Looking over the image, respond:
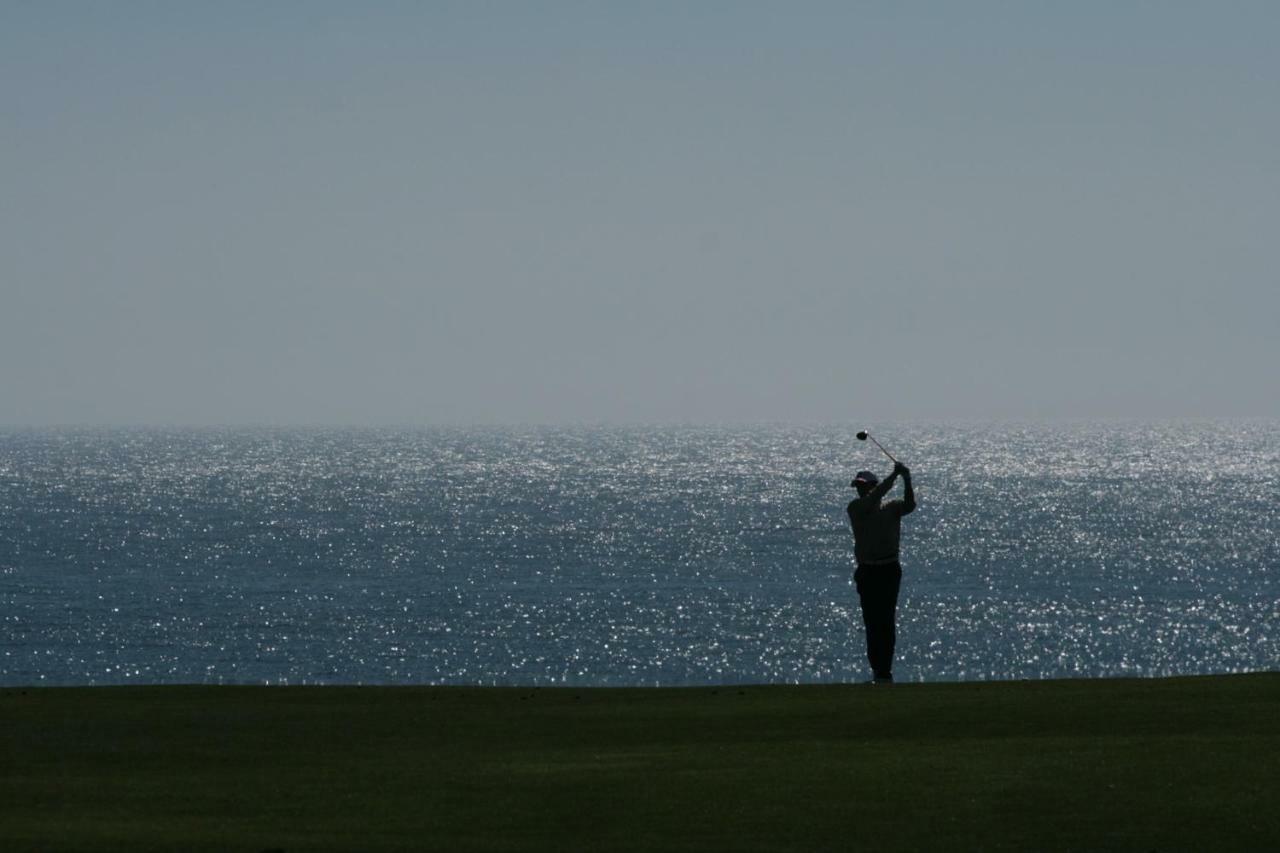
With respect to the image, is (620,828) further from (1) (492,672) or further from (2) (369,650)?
(2) (369,650)

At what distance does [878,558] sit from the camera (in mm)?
21375

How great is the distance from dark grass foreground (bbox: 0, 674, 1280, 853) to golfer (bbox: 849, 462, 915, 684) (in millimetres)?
1881

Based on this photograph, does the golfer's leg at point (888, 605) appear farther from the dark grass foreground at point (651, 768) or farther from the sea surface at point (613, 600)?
the sea surface at point (613, 600)

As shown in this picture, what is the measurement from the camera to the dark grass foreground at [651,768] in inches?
468

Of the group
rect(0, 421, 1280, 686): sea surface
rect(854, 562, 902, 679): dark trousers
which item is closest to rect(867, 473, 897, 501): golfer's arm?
rect(854, 562, 902, 679): dark trousers

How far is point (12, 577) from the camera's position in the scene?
135125mm

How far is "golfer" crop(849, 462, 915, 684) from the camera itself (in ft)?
69.6

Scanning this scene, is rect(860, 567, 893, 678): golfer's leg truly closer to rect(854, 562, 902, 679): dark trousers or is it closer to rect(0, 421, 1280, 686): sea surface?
rect(854, 562, 902, 679): dark trousers

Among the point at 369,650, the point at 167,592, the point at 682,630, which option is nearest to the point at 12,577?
the point at 167,592

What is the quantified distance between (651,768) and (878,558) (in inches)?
305

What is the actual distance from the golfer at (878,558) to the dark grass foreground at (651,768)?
1.88 m

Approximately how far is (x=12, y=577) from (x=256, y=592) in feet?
75.4

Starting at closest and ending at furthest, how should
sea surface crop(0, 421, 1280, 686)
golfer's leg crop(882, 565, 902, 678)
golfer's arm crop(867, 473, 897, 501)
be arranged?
golfer's arm crop(867, 473, 897, 501), golfer's leg crop(882, 565, 902, 678), sea surface crop(0, 421, 1280, 686)

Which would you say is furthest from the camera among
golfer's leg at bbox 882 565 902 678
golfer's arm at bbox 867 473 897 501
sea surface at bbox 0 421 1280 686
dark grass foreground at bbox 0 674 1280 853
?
sea surface at bbox 0 421 1280 686
